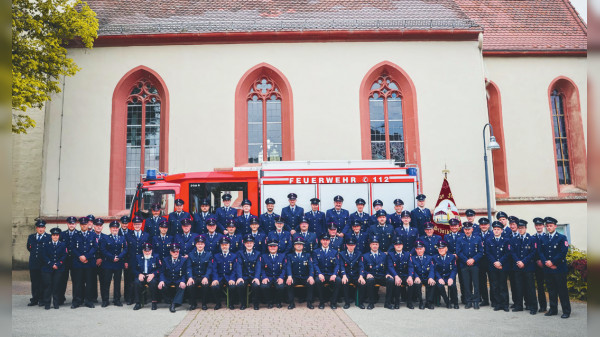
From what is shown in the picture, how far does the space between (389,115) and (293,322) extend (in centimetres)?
1061

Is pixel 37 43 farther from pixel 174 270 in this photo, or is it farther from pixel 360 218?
pixel 360 218

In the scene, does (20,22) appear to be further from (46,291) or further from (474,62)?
(474,62)

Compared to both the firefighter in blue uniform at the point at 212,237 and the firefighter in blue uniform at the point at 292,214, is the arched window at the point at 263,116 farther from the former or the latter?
the firefighter in blue uniform at the point at 212,237

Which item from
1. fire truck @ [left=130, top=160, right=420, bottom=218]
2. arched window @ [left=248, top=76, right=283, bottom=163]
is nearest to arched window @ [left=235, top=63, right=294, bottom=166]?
arched window @ [left=248, top=76, right=283, bottom=163]

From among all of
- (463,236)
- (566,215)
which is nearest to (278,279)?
(463,236)

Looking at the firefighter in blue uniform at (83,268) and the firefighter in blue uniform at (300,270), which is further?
the firefighter in blue uniform at (83,268)

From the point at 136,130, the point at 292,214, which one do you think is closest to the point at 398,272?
the point at 292,214

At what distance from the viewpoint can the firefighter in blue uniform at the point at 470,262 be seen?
9.32 m

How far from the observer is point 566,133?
1775cm

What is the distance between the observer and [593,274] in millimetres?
1707

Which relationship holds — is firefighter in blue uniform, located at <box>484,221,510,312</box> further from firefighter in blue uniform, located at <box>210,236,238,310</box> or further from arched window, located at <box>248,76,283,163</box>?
arched window, located at <box>248,76,283,163</box>

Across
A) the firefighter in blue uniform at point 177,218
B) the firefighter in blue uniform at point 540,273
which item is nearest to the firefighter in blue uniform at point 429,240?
the firefighter in blue uniform at point 540,273

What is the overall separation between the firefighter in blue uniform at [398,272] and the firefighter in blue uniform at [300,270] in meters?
1.78

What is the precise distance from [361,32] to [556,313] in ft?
37.3
